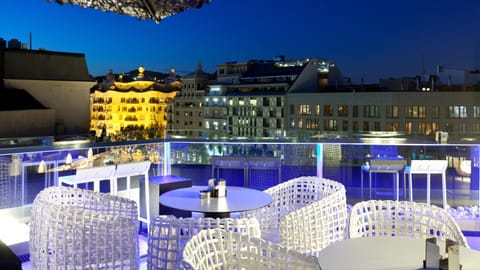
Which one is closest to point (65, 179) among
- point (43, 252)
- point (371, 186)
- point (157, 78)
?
point (43, 252)

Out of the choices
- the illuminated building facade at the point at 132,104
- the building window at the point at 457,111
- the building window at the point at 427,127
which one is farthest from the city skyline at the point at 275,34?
the illuminated building facade at the point at 132,104

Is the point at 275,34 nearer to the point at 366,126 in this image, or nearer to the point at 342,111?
the point at 342,111

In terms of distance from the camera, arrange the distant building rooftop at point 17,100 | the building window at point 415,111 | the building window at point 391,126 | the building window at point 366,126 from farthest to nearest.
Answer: the building window at point 366,126 < the building window at point 391,126 < the building window at point 415,111 < the distant building rooftop at point 17,100

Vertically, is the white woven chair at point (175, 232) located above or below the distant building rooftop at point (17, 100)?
below

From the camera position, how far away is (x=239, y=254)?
7.15 ft

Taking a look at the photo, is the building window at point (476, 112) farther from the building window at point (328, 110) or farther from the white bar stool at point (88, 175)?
the white bar stool at point (88, 175)

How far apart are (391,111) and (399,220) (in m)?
44.7

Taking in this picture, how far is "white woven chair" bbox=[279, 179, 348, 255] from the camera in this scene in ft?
10.5

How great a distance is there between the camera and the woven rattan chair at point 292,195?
13.1ft

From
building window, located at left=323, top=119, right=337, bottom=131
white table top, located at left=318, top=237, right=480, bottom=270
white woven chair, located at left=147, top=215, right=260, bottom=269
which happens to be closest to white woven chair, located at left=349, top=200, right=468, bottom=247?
white table top, located at left=318, top=237, right=480, bottom=270

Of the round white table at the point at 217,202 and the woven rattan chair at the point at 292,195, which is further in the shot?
the woven rattan chair at the point at 292,195

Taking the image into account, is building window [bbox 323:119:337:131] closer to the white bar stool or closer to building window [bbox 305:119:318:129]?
building window [bbox 305:119:318:129]

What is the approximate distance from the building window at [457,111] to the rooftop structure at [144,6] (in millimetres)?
42714

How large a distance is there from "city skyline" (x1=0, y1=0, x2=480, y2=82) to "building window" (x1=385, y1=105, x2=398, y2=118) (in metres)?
3.25
